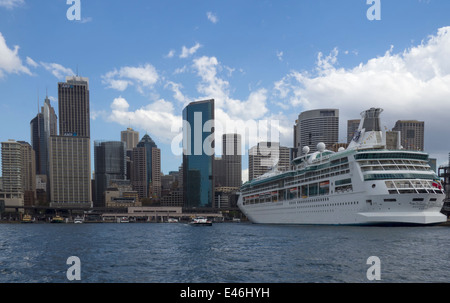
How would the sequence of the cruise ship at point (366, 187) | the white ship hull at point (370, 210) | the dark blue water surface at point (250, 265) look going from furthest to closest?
the cruise ship at point (366, 187), the white ship hull at point (370, 210), the dark blue water surface at point (250, 265)

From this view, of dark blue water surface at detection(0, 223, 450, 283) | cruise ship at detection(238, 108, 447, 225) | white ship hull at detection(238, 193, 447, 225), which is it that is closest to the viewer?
dark blue water surface at detection(0, 223, 450, 283)

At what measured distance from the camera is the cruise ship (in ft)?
222

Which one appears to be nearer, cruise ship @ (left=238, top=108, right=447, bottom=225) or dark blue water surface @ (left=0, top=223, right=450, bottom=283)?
dark blue water surface @ (left=0, top=223, right=450, bottom=283)

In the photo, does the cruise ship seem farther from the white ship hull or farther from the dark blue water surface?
the dark blue water surface

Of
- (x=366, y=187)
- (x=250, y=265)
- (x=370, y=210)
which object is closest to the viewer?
(x=250, y=265)

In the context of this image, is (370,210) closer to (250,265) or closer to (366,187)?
(366,187)

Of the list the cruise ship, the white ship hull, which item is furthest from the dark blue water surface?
the cruise ship

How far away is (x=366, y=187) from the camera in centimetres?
7112

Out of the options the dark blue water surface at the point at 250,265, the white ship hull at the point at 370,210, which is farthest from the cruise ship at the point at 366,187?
the dark blue water surface at the point at 250,265

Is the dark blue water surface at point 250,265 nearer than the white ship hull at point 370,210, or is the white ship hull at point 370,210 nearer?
the dark blue water surface at point 250,265

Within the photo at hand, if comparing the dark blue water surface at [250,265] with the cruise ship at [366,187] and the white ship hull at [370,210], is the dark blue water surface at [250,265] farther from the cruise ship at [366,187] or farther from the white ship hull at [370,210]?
the cruise ship at [366,187]

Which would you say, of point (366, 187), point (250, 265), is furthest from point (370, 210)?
point (250, 265)

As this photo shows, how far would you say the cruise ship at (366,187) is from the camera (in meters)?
67.8
